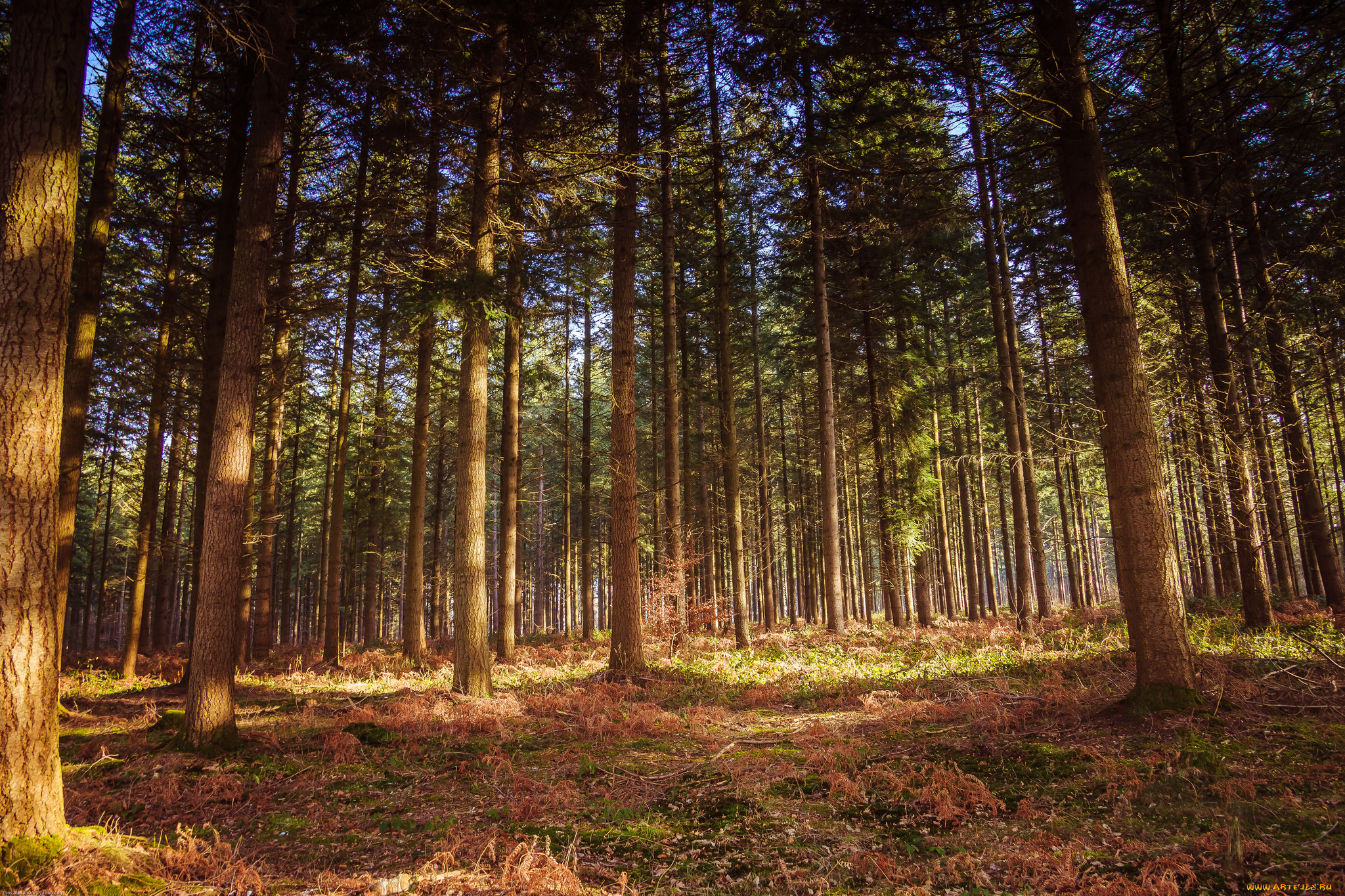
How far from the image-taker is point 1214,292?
35.9 feet

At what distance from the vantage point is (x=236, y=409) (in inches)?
303

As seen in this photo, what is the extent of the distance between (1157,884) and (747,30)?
415 inches

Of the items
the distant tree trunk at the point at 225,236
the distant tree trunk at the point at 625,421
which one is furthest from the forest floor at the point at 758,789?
the distant tree trunk at the point at 225,236

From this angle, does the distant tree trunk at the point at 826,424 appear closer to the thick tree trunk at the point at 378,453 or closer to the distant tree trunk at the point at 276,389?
the distant tree trunk at the point at 276,389

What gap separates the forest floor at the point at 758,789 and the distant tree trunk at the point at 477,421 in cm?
101

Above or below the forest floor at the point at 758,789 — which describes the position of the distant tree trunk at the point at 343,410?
above

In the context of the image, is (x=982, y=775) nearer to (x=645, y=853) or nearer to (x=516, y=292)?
(x=645, y=853)

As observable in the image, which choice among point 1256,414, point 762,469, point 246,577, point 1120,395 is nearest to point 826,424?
point 762,469

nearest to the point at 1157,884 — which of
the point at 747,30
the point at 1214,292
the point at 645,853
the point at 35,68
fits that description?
the point at 645,853

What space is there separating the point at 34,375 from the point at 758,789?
6794 mm

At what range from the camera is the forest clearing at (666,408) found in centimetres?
412

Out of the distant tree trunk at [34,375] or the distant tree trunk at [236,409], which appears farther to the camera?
the distant tree trunk at [236,409]

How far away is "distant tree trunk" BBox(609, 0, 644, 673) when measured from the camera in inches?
448

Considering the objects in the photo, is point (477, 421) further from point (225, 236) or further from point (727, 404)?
point (727, 404)
